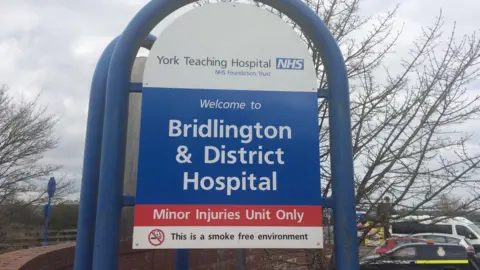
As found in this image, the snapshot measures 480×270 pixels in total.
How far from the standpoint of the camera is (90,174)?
101 inches

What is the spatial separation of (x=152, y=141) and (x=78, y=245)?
751 millimetres

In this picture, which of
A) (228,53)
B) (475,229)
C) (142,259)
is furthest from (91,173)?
(475,229)

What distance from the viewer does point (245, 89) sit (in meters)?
2.41

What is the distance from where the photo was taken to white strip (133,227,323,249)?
2.19 m

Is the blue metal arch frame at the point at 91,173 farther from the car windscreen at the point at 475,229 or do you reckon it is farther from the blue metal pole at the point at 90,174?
the car windscreen at the point at 475,229

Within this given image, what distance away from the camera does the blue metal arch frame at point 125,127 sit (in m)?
2.27

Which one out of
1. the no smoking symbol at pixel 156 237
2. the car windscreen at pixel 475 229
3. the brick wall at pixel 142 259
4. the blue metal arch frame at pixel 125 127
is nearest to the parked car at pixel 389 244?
the brick wall at pixel 142 259

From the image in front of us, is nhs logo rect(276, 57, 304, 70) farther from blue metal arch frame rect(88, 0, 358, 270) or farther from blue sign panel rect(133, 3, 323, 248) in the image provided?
blue metal arch frame rect(88, 0, 358, 270)

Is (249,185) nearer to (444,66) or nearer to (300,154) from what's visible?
(300,154)

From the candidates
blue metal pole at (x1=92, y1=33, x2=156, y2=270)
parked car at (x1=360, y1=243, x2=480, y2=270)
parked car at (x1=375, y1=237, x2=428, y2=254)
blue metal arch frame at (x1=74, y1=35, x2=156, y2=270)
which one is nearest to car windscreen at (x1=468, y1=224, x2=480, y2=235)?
parked car at (x1=360, y1=243, x2=480, y2=270)

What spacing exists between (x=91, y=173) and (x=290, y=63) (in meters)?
1.27

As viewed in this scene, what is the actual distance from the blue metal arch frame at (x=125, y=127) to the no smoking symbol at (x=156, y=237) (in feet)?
0.68

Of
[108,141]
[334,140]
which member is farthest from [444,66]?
[108,141]

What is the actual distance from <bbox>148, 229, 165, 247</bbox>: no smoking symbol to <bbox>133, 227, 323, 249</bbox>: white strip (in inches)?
0.4
